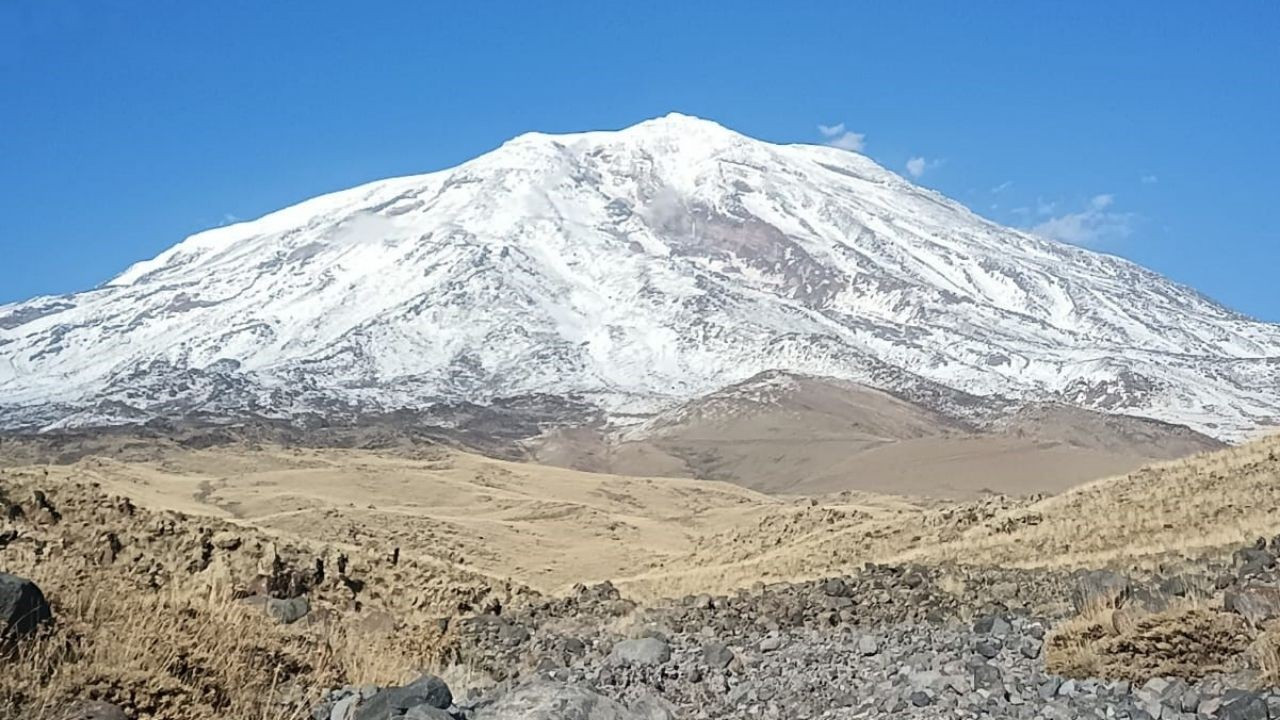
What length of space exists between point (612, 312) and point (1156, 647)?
134 meters

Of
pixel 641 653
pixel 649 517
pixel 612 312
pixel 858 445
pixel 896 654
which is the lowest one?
pixel 641 653

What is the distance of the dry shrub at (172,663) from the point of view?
4.55m

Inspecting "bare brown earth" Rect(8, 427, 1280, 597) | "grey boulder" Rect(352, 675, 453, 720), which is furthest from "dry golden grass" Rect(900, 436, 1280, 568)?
"grey boulder" Rect(352, 675, 453, 720)

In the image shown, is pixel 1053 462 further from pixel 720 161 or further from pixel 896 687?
pixel 720 161

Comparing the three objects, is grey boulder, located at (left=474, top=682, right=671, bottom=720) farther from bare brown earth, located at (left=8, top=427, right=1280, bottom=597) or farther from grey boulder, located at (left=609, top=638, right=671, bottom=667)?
bare brown earth, located at (left=8, top=427, right=1280, bottom=597)

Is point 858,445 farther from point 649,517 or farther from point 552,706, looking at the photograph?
point 552,706

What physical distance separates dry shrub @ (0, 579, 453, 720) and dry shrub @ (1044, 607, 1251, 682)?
12.5 feet

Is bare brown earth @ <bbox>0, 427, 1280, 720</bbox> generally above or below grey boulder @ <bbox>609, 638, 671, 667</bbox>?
above

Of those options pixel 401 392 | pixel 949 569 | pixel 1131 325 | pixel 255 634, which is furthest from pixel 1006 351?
pixel 255 634

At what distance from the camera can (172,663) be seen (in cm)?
489

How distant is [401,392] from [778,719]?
106 meters

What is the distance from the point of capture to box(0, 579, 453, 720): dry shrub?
4.55 meters

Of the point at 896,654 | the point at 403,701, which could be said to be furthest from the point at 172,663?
the point at 896,654

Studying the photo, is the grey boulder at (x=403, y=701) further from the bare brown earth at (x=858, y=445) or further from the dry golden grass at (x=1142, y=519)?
the bare brown earth at (x=858, y=445)
